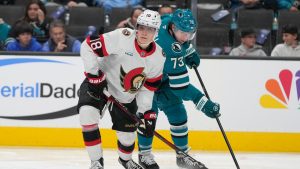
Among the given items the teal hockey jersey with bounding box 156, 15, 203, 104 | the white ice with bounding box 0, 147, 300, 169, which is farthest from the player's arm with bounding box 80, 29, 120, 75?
the white ice with bounding box 0, 147, 300, 169

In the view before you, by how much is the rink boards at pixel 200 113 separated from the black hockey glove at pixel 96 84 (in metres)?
1.90

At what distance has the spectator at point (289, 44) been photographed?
723 centimetres

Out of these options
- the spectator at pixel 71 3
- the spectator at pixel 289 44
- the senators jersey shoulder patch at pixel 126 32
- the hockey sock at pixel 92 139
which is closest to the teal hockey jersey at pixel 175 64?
the senators jersey shoulder patch at pixel 126 32

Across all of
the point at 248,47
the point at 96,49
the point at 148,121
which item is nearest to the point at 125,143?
the point at 148,121

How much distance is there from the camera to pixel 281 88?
A: 7.00 m

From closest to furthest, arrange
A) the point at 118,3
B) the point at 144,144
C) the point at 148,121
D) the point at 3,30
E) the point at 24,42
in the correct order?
the point at 148,121
the point at 144,144
the point at 24,42
the point at 3,30
the point at 118,3

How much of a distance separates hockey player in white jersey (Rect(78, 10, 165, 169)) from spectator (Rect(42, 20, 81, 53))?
1.96 meters

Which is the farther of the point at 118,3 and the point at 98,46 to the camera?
the point at 118,3

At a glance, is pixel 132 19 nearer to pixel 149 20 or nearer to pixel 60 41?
pixel 60 41

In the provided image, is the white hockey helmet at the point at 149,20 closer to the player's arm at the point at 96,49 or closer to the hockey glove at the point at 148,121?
the player's arm at the point at 96,49

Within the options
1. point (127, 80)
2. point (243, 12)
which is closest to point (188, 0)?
point (243, 12)

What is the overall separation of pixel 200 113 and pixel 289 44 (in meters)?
1.09

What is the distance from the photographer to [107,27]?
7695mm

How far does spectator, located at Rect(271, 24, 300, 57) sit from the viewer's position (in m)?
7.23
